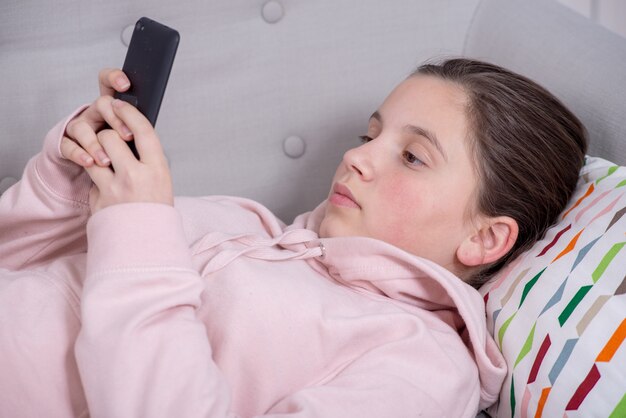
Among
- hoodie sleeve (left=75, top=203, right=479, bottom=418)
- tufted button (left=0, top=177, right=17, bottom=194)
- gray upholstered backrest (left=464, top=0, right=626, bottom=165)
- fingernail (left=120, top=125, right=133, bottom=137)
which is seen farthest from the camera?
tufted button (left=0, top=177, right=17, bottom=194)

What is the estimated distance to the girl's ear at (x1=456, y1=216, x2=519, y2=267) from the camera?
1.11 meters

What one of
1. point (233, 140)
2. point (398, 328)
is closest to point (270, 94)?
point (233, 140)

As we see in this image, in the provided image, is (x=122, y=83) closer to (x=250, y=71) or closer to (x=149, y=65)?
(x=149, y=65)

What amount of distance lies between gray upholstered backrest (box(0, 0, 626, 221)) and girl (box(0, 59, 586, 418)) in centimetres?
23

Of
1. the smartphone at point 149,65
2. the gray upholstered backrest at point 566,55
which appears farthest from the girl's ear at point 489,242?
the smartphone at point 149,65

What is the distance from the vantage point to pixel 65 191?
103 centimetres

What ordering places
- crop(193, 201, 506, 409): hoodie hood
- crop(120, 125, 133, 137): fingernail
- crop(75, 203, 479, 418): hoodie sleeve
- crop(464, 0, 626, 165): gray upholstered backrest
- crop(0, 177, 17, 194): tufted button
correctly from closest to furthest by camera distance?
crop(75, 203, 479, 418): hoodie sleeve < crop(120, 125, 133, 137): fingernail < crop(193, 201, 506, 409): hoodie hood < crop(464, 0, 626, 165): gray upholstered backrest < crop(0, 177, 17, 194): tufted button

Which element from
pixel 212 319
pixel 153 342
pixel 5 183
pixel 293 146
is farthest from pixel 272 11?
pixel 153 342

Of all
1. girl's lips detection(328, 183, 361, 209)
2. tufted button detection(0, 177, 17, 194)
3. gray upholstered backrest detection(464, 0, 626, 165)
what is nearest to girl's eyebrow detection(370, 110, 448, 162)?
girl's lips detection(328, 183, 361, 209)

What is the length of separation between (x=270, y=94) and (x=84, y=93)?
1.21ft

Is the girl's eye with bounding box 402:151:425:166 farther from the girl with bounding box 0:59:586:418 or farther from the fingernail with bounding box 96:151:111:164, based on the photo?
the fingernail with bounding box 96:151:111:164

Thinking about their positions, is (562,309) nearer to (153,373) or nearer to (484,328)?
(484,328)

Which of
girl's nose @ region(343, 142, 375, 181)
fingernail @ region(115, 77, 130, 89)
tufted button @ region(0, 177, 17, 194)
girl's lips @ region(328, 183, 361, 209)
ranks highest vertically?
fingernail @ region(115, 77, 130, 89)

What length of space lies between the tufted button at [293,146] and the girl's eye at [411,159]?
41 centimetres
